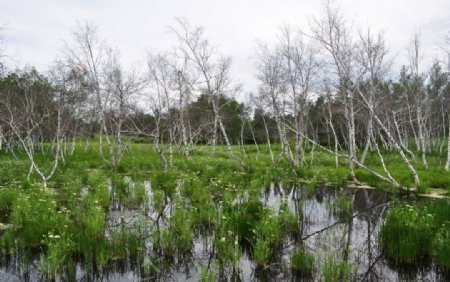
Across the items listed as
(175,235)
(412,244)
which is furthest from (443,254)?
(175,235)

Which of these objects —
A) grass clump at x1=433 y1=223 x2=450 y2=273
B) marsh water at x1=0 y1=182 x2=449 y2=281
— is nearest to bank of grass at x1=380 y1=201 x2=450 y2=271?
grass clump at x1=433 y1=223 x2=450 y2=273

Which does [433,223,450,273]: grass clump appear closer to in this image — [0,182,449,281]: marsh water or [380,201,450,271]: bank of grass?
[380,201,450,271]: bank of grass

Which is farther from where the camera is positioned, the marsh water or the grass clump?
the marsh water

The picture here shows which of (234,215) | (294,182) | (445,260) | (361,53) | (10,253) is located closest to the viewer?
(445,260)

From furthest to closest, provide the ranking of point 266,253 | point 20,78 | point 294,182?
1. point 20,78
2. point 294,182
3. point 266,253

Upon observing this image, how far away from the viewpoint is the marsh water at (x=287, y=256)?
22.9 feet

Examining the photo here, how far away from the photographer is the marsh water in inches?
275

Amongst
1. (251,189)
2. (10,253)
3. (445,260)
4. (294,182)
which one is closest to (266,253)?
(445,260)

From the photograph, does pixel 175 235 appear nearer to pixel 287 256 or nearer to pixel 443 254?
pixel 287 256

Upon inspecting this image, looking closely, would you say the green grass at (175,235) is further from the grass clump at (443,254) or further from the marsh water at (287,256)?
the marsh water at (287,256)

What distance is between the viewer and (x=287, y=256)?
8.03 meters

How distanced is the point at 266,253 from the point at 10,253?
5.48m

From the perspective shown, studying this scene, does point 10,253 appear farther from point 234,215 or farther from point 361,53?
point 361,53

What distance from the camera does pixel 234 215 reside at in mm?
9234
